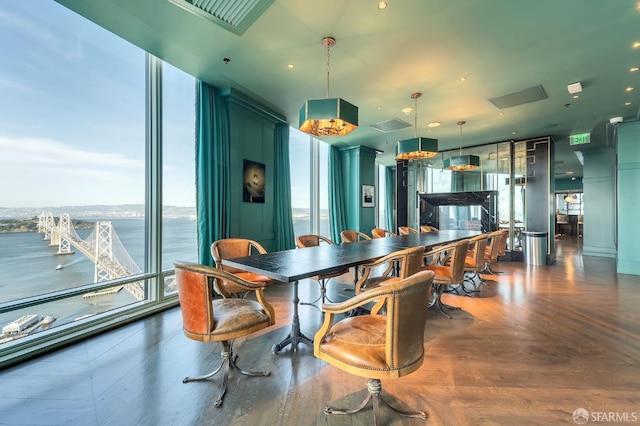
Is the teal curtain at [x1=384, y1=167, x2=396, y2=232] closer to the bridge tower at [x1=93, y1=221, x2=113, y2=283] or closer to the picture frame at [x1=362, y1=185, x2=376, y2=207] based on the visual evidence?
the picture frame at [x1=362, y1=185, x2=376, y2=207]

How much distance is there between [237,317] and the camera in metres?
1.86

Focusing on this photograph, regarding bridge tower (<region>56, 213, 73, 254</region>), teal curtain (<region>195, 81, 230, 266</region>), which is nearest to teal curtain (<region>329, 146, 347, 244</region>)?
teal curtain (<region>195, 81, 230, 266</region>)

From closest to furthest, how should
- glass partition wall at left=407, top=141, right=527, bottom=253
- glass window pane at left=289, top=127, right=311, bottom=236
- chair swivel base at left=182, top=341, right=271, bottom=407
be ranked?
chair swivel base at left=182, top=341, right=271, bottom=407 < glass window pane at left=289, top=127, right=311, bottom=236 < glass partition wall at left=407, top=141, right=527, bottom=253

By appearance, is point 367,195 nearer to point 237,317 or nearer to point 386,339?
point 237,317

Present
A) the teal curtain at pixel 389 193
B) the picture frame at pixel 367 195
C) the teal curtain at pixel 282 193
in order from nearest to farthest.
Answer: the teal curtain at pixel 282 193 → the picture frame at pixel 367 195 → the teal curtain at pixel 389 193

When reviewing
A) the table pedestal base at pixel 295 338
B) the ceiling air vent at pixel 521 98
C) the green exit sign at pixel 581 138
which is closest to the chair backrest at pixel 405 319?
the table pedestal base at pixel 295 338

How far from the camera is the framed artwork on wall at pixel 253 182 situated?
4.72 m

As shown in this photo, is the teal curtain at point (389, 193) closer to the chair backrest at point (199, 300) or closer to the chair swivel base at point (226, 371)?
the chair swivel base at point (226, 371)

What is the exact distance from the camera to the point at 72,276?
287 cm

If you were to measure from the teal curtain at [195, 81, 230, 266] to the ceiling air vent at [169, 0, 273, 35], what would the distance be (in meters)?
1.53

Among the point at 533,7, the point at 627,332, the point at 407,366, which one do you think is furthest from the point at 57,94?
the point at 627,332

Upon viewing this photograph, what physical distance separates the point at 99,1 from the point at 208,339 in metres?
3.10

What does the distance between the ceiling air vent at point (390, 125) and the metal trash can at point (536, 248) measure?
13.8 feet

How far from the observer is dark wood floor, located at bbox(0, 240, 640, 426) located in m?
1.69
